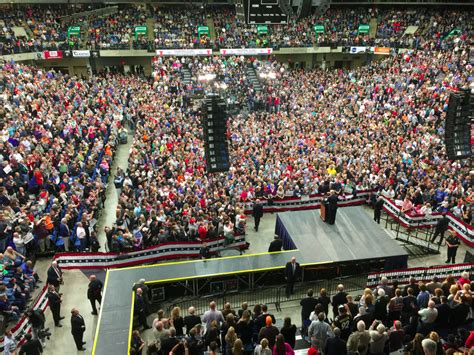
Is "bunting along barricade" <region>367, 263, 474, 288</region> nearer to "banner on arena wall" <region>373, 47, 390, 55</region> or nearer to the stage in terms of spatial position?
the stage

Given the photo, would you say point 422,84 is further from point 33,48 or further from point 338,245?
point 33,48

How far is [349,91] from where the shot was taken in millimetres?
29125

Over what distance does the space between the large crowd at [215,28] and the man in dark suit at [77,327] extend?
2927 centimetres

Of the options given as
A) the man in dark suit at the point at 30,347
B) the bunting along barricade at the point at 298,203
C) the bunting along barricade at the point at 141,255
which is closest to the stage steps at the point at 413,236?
the bunting along barricade at the point at 298,203

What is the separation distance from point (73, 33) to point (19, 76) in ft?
49.9

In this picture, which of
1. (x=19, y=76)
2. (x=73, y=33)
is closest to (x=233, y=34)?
(x=73, y=33)

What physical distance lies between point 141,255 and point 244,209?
192 inches

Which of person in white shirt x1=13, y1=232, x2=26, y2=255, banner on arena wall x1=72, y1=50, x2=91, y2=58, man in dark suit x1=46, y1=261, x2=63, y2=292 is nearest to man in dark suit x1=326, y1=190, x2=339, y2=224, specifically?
man in dark suit x1=46, y1=261, x2=63, y2=292

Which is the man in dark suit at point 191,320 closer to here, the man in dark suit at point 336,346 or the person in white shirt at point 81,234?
the man in dark suit at point 336,346

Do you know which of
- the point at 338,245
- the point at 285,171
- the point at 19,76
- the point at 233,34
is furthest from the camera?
the point at 233,34

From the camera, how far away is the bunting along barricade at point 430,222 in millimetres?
14516

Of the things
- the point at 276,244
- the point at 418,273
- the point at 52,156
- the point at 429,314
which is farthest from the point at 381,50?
the point at 429,314

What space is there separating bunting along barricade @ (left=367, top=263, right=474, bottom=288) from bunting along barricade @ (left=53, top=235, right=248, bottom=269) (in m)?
4.38

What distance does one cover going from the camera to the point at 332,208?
13.6 metres
